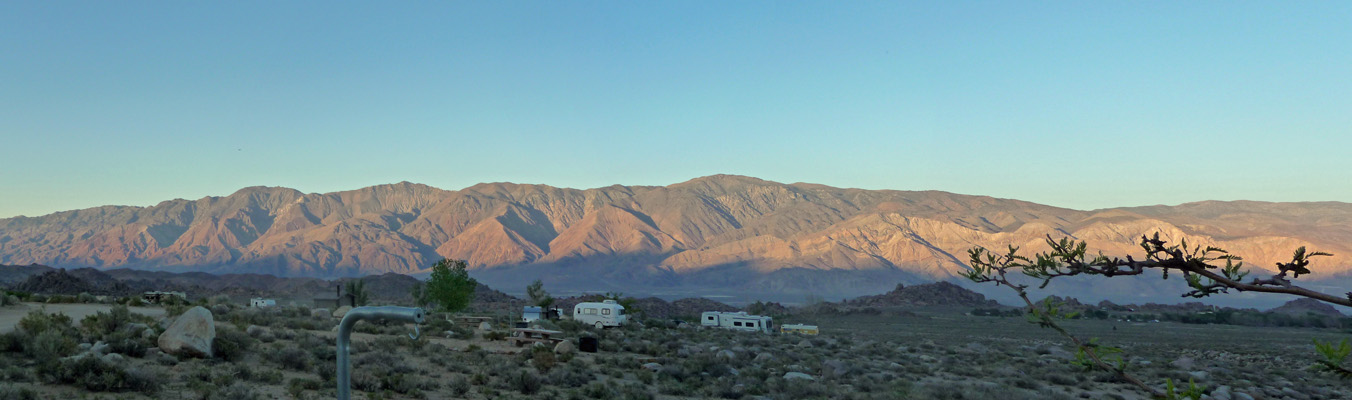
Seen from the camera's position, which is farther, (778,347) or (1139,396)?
(778,347)

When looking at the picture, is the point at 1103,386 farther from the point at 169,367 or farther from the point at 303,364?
the point at 169,367

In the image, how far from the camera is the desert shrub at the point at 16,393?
1227 centimetres

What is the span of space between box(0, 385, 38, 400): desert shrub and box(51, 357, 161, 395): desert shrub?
104 centimetres

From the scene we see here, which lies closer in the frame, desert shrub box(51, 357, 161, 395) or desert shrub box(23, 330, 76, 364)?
desert shrub box(51, 357, 161, 395)

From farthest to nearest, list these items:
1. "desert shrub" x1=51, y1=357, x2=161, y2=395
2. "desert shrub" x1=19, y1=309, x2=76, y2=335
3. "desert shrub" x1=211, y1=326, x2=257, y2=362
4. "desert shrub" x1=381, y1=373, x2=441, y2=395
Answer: "desert shrub" x1=211, y1=326, x2=257, y2=362 → "desert shrub" x1=19, y1=309, x2=76, y2=335 → "desert shrub" x1=381, y1=373, x2=441, y2=395 → "desert shrub" x1=51, y1=357, x2=161, y2=395

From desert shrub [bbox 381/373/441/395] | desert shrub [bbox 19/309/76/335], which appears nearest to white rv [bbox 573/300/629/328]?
desert shrub [bbox 381/373/441/395]

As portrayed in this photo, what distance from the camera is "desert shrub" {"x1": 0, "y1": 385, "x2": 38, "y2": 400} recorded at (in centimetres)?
1227

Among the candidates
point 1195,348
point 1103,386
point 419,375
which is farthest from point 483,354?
point 1195,348

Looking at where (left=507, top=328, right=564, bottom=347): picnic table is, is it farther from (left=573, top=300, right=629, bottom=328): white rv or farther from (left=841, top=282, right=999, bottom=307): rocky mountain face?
(left=841, top=282, right=999, bottom=307): rocky mountain face

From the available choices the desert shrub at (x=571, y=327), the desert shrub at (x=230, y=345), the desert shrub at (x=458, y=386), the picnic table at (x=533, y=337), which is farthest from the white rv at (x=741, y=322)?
the desert shrub at (x=230, y=345)

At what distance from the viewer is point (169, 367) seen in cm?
1723

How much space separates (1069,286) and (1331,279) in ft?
150

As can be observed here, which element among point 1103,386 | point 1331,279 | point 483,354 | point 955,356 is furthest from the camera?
point 1331,279

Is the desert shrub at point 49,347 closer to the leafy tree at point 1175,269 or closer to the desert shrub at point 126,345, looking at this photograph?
the desert shrub at point 126,345
